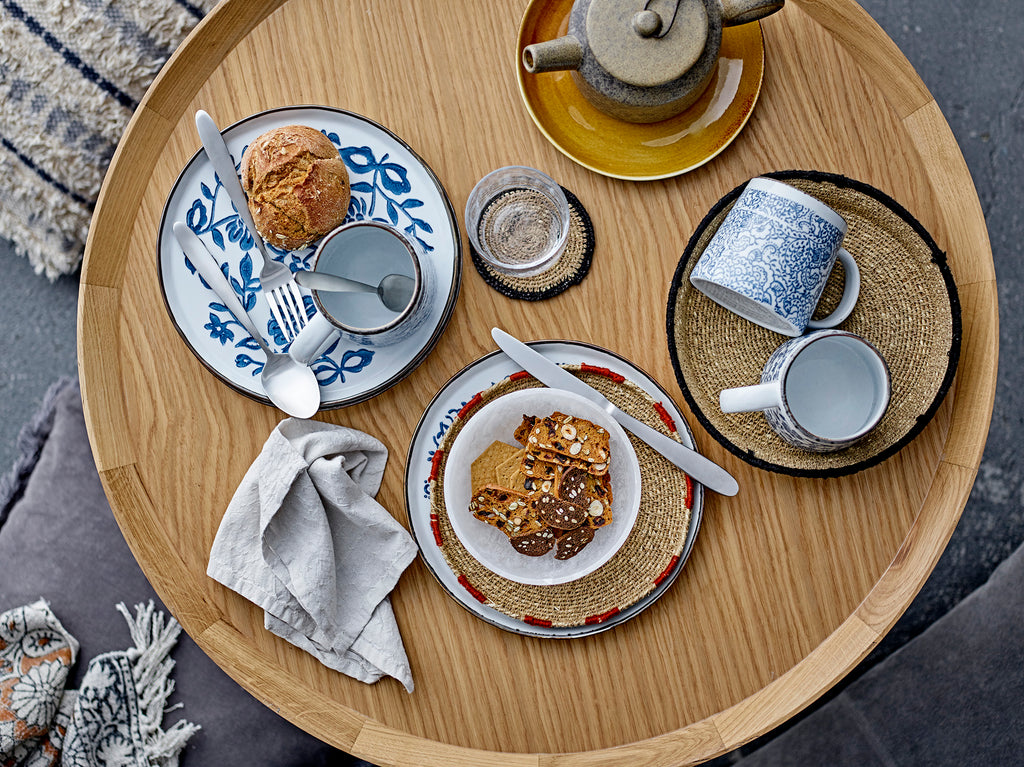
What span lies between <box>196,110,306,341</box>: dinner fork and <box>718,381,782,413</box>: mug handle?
494 millimetres

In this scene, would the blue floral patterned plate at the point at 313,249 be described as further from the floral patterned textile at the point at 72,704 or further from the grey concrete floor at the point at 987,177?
the grey concrete floor at the point at 987,177

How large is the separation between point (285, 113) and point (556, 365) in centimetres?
43

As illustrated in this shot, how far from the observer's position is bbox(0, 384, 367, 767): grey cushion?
112cm

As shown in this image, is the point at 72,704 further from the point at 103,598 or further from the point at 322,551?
the point at 322,551

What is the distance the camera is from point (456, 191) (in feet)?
2.95

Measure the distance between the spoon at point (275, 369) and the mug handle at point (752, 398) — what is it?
461 mm

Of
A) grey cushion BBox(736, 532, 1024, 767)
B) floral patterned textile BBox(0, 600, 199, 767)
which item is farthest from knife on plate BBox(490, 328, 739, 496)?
floral patterned textile BBox(0, 600, 199, 767)

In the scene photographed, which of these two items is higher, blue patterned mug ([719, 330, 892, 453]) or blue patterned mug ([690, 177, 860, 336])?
blue patterned mug ([690, 177, 860, 336])

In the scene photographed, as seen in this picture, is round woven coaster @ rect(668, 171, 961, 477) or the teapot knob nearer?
the teapot knob

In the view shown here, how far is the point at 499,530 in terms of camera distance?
2.90 feet

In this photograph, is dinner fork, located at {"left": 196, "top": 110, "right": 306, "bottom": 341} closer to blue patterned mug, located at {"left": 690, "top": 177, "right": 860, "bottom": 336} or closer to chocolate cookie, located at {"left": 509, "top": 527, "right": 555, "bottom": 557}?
chocolate cookie, located at {"left": 509, "top": 527, "right": 555, "bottom": 557}

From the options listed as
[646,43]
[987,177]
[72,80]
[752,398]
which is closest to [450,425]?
[752,398]

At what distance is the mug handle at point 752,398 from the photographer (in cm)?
79

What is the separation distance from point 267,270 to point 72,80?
651 millimetres
